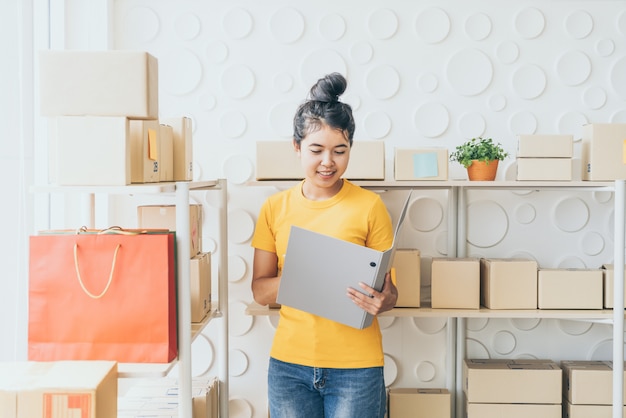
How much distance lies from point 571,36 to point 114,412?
244 cm

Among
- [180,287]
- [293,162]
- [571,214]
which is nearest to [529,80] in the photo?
[571,214]

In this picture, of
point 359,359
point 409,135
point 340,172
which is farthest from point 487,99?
point 359,359

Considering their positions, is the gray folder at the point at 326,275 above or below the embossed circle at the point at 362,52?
below

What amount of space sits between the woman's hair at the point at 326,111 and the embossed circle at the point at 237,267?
109 centimetres

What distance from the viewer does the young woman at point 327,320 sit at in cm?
185

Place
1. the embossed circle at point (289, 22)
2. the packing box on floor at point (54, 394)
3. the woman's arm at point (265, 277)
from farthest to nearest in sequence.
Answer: the embossed circle at point (289, 22)
the woman's arm at point (265, 277)
the packing box on floor at point (54, 394)

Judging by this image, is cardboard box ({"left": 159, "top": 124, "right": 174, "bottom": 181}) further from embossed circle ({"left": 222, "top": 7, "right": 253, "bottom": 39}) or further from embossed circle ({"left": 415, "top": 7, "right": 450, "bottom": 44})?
embossed circle ({"left": 415, "top": 7, "right": 450, "bottom": 44})

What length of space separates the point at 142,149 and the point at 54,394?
28.0 inches

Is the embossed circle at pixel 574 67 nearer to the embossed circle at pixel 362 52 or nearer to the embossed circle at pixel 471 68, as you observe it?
the embossed circle at pixel 471 68

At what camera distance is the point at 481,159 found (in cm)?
261

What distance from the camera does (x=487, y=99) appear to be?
2.86m

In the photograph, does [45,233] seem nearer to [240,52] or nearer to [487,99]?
[240,52]

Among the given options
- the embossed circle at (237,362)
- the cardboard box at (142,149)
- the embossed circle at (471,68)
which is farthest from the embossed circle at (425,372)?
the cardboard box at (142,149)

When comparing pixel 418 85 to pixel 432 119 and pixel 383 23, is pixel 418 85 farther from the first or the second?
pixel 383 23
